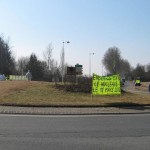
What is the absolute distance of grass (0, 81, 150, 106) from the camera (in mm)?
26109

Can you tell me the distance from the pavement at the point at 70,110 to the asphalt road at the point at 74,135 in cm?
424

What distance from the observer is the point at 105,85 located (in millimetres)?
28984

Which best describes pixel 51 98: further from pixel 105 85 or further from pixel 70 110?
pixel 70 110

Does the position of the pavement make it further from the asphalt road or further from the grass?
the asphalt road

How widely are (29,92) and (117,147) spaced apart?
21482 millimetres

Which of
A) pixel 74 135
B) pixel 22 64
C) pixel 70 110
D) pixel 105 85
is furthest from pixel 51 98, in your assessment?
pixel 22 64

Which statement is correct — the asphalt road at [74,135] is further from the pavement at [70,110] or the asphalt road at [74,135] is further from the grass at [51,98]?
the grass at [51,98]

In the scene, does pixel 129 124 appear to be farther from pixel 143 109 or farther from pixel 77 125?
pixel 143 109

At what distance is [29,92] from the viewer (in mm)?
31844

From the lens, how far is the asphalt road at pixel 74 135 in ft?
36.1

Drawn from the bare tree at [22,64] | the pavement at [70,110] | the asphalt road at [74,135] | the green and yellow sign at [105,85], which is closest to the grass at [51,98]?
the green and yellow sign at [105,85]

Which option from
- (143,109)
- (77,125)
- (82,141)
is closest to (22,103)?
(143,109)

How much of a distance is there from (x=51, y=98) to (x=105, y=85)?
390 centimetres

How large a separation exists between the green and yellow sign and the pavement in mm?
3948
